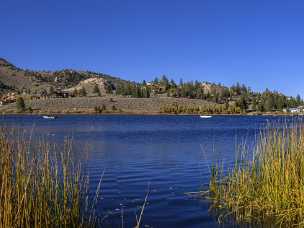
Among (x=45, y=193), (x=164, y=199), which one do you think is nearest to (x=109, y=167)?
(x=164, y=199)

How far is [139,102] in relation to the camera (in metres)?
156

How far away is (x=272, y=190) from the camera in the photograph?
35.5 feet

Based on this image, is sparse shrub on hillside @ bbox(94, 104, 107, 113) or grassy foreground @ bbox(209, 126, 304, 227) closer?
grassy foreground @ bbox(209, 126, 304, 227)

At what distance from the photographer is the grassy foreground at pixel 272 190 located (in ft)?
33.9

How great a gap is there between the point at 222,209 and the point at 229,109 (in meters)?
144

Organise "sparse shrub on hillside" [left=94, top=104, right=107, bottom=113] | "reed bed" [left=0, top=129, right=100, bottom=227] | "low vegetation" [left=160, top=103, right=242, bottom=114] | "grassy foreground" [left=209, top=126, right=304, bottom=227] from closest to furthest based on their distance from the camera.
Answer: "reed bed" [left=0, top=129, right=100, bottom=227]
"grassy foreground" [left=209, top=126, right=304, bottom=227]
"sparse shrub on hillside" [left=94, top=104, right=107, bottom=113]
"low vegetation" [left=160, top=103, right=242, bottom=114]

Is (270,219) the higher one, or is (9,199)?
(9,199)

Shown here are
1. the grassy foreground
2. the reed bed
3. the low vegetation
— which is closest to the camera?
the reed bed

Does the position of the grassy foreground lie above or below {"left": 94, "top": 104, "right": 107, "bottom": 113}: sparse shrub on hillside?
below

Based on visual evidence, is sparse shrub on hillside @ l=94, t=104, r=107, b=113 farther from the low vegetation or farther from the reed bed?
the reed bed

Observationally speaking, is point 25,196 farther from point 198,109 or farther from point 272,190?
point 198,109

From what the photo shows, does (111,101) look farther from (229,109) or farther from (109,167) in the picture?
(109,167)

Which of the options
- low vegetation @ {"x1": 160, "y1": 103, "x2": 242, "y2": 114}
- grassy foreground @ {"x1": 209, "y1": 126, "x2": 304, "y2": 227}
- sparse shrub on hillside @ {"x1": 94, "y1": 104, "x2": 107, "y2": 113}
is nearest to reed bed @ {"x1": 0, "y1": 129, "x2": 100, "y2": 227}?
grassy foreground @ {"x1": 209, "y1": 126, "x2": 304, "y2": 227}

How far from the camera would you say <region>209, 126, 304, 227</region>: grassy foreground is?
1034 cm
